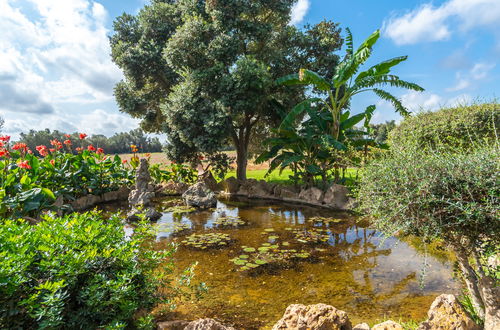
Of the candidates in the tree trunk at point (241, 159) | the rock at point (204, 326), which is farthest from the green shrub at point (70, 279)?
the tree trunk at point (241, 159)

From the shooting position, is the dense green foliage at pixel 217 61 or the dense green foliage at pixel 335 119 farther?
the dense green foliage at pixel 217 61

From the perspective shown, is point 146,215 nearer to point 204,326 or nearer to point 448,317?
point 204,326

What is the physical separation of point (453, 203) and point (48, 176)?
364 inches

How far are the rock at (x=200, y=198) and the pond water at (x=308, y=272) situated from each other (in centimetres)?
235

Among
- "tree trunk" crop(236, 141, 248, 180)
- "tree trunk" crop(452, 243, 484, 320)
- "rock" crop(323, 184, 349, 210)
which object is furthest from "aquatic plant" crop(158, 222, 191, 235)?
"tree trunk" crop(236, 141, 248, 180)

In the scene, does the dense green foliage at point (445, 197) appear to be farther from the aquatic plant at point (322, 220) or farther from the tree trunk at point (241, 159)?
the tree trunk at point (241, 159)

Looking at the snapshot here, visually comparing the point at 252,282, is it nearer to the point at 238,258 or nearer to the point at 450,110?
the point at 238,258

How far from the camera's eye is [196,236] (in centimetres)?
620

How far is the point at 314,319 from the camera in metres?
2.26

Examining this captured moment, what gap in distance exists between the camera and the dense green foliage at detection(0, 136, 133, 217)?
5379 millimetres

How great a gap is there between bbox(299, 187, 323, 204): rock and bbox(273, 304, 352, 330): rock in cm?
762

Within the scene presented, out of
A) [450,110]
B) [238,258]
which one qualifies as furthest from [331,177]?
[238,258]

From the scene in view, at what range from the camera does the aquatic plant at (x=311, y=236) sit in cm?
578

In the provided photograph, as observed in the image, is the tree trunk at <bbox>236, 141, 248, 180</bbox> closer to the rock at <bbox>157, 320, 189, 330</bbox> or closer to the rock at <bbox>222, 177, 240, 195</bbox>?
the rock at <bbox>222, 177, 240, 195</bbox>
